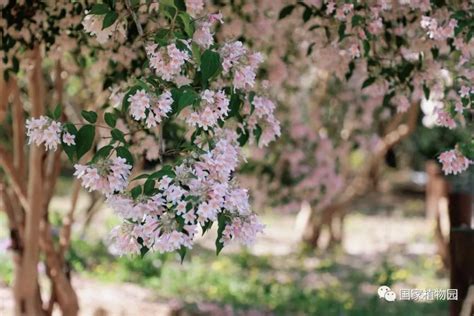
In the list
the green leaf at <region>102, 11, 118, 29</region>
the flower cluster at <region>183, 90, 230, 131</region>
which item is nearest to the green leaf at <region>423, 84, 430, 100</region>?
the flower cluster at <region>183, 90, 230, 131</region>

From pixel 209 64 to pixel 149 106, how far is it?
0.21m

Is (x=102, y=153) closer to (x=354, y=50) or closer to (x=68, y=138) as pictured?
(x=68, y=138)

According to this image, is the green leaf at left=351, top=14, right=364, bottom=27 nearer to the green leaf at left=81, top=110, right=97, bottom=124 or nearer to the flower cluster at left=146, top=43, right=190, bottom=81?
the flower cluster at left=146, top=43, right=190, bottom=81

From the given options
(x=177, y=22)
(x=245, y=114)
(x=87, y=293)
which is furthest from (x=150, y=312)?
(x=177, y=22)

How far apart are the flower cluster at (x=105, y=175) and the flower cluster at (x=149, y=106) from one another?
4.9 inches

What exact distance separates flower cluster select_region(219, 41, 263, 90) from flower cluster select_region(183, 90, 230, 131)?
0.61 ft

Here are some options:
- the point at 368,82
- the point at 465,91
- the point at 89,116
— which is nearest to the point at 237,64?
the point at 89,116

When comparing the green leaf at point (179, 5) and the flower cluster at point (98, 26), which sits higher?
the green leaf at point (179, 5)

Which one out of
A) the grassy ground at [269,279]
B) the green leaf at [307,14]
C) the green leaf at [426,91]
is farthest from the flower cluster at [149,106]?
the grassy ground at [269,279]

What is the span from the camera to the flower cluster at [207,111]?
79.4 inches

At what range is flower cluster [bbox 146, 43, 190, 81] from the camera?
2.04m

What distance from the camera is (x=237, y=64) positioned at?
223 cm

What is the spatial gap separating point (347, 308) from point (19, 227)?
7.58ft

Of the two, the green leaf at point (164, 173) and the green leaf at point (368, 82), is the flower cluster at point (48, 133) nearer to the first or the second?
the green leaf at point (164, 173)
